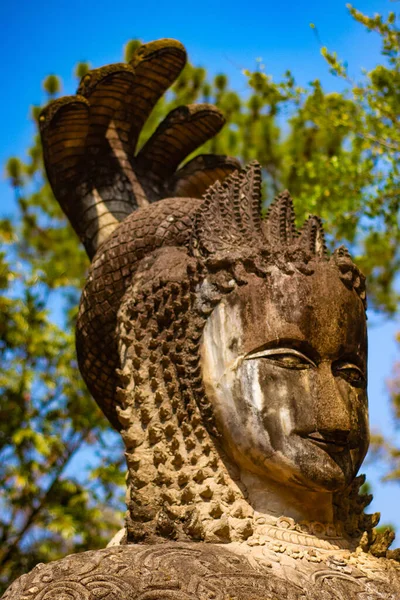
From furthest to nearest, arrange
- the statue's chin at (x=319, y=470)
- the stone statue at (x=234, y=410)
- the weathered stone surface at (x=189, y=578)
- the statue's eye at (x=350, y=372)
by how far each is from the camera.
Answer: the statue's eye at (x=350, y=372) < the statue's chin at (x=319, y=470) < the stone statue at (x=234, y=410) < the weathered stone surface at (x=189, y=578)

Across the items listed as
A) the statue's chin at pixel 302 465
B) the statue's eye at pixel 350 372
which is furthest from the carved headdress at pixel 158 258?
the statue's eye at pixel 350 372

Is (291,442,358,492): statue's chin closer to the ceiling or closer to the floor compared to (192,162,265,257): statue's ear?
closer to the floor

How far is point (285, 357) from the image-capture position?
4789 mm

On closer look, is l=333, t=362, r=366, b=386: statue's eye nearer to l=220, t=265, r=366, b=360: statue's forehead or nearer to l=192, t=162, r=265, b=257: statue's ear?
l=220, t=265, r=366, b=360: statue's forehead

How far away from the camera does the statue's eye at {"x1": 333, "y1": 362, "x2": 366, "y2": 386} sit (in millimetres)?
4918

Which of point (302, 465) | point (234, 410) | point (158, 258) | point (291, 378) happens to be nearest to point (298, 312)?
point (291, 378)

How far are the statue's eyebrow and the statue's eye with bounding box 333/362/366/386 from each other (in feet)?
0.50

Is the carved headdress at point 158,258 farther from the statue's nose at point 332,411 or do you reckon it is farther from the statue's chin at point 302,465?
the statue's nose at point 332,411

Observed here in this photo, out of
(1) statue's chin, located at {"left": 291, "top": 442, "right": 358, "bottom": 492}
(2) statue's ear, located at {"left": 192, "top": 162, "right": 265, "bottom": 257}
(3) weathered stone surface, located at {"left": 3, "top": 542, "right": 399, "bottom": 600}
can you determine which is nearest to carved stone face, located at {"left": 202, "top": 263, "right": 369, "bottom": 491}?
(1) statue's chin, located at {"left": 291, "top": 442, "right": 358, "bottom": 492}

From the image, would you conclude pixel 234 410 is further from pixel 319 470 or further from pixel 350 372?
pixel 350 372

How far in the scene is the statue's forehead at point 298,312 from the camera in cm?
479

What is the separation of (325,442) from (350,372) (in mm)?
470

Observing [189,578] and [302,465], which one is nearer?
[189,578]

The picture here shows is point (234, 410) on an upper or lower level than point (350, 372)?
lower
